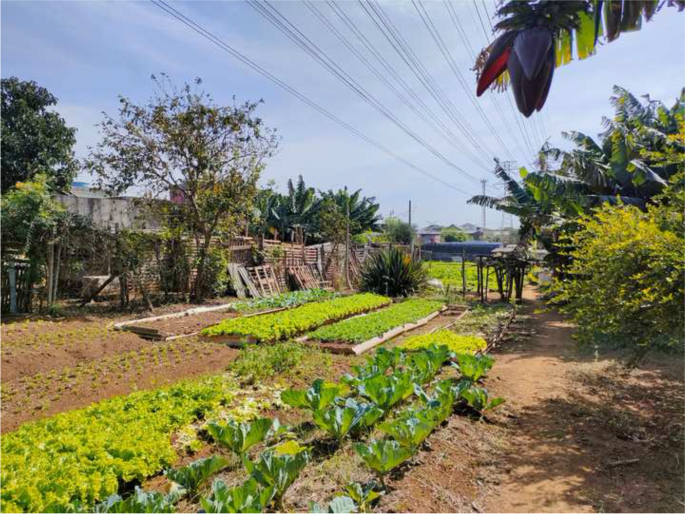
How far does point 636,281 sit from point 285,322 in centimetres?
678

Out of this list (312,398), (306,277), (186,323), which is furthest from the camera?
(306,277)

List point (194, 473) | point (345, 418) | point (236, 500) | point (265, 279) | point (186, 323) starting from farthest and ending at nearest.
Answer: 1. point (265, 279)
2. point (186, 323)
3. point (345, 418)
4. point (194, 473)
5. point (236, 500)

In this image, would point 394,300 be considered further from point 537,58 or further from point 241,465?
point 537,58

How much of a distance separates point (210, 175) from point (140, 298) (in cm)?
434

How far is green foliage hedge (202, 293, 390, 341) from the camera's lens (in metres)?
8.81

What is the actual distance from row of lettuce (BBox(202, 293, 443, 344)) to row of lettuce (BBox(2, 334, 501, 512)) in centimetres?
330

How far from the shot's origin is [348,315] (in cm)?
1201

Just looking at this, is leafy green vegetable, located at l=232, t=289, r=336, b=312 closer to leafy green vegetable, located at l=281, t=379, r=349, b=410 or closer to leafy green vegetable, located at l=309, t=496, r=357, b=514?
leafy green vegetable, located at l=281, t=379, r=349, b=410

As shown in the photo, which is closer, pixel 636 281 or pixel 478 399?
pixel 636 281

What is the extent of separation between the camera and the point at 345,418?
4.03m

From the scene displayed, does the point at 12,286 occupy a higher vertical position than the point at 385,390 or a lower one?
higher

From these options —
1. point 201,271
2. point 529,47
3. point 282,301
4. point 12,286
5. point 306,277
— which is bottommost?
point 282,301

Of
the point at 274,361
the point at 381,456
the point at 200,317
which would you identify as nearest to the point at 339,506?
the point at 381,456

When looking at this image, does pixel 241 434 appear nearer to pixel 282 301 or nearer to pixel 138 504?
pixel 138 504
